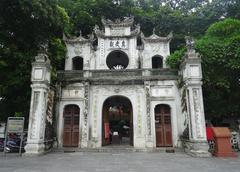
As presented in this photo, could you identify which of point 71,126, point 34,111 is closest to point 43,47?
point 34,111

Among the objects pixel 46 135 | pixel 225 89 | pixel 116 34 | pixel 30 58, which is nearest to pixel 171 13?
pixel 116 34

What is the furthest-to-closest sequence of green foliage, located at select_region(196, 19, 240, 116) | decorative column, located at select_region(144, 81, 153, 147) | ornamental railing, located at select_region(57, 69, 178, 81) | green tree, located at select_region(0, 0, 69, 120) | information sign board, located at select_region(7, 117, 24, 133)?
ornamental railing, located at select_region(57, 69, 178, 81) → green foliage, located at select_region(196, 19, 240, 116) → decorative column, located at select_region(144, 81, 153, 147) → green tree, located at select_region(0, 0, 69, 120) → information sign board, located at select_region(7, 117, 24, 133)

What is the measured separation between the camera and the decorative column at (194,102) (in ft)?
38.3

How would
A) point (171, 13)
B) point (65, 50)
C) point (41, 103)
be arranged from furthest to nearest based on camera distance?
point (171, 13), point (65, 50), point (41, 103)

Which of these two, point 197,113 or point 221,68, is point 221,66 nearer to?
point 221,68

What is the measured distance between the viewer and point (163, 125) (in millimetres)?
14789

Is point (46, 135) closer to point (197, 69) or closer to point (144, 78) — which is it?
point (144, 78)

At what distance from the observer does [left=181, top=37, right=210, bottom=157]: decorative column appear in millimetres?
11678

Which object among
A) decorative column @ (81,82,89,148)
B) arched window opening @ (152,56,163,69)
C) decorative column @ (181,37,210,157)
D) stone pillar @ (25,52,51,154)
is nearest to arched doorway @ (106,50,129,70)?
arched window opening @ (152,56,163,69)

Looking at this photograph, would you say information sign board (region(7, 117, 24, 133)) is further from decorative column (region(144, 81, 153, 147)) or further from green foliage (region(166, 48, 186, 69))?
green foliage (region(166, 48, 186, 69))

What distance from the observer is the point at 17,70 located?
13.3 metres

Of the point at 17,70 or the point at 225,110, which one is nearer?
the point at 17,70

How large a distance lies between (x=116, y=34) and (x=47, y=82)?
773 cm

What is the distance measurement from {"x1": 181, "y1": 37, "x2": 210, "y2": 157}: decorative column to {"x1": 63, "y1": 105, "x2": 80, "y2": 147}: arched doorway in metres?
7.09
